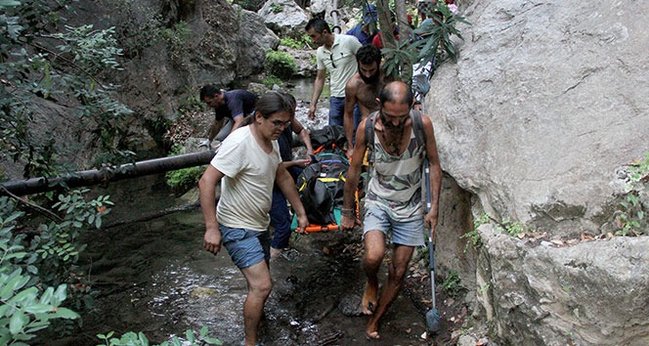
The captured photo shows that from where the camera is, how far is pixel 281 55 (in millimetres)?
17672

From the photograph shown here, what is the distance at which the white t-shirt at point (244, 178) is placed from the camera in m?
3.96

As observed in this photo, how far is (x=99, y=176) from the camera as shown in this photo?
5418 mm

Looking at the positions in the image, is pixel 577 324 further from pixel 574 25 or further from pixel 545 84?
pixel 574 25

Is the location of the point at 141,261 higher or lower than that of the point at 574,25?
lower

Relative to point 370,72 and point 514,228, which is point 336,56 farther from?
point 514,228

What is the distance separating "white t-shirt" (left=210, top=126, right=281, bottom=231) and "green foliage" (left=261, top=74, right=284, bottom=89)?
11040mm

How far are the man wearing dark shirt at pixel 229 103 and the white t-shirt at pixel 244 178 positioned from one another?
2.44 meters

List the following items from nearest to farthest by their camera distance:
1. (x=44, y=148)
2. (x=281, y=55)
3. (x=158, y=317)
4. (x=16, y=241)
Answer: (x=16, y=241)
(x=44, y=148)
(x=158, y=317)
(x=281, y=55)

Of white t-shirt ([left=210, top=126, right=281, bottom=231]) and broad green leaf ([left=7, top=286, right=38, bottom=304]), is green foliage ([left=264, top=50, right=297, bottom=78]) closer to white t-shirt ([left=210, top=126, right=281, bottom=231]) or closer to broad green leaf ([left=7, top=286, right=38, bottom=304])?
white t-shirt ([left=210, top=126, right=281, bottom=231])

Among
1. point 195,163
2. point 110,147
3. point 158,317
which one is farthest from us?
point 195,163

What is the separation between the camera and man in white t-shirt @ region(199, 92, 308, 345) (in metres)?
3.92

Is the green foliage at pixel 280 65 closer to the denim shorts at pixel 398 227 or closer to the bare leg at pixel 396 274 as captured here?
the denim shorts at pixel 398 227

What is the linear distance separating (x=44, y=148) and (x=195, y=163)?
312 centimetres

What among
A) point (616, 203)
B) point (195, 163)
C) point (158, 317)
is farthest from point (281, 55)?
point (616, 203)
